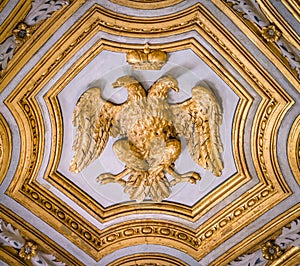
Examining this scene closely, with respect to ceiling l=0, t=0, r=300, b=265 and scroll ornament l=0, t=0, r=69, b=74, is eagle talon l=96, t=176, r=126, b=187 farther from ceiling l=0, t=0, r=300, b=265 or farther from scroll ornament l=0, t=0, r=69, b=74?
scroll ornament l=0, t=0, r=69, b=74

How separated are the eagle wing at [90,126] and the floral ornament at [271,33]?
1902 mm

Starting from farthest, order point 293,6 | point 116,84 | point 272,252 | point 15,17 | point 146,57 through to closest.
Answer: point 272,252 < point 116,84 < point 146,57 < point 15,17 < point 293,6

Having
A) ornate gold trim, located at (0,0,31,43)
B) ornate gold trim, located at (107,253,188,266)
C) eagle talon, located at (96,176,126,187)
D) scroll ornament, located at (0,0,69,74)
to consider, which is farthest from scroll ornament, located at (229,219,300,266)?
ornate gold trim, located at (0,0,31,43)

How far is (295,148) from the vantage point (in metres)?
8.92

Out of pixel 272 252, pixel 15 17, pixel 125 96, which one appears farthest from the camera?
pixel 272 252

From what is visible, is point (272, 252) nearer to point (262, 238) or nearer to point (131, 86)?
point (262, 238)

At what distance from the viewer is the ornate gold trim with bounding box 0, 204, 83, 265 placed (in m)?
9.28

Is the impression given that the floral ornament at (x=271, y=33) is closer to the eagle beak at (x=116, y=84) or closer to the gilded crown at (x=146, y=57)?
the gilded crown at (x=146, y=57)

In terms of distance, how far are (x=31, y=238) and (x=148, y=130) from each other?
1888mm

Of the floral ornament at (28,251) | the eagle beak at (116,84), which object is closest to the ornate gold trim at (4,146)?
the floral ornament at (28,251)

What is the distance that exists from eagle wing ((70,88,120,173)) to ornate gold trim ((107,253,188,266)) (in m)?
1.24

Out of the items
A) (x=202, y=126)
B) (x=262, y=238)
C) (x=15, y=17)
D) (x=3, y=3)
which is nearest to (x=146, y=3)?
(x=15, y=17)

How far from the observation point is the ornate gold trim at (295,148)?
8.81 meters

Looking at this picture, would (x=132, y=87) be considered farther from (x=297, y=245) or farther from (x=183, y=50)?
(x=297, y=245)
